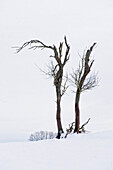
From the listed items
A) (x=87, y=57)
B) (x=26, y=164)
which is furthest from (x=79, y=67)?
(x=26, y=164)

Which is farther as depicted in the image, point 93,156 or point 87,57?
point 87,57

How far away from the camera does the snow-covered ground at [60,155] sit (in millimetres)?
5996

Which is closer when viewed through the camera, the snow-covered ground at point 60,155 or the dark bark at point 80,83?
the snow-covered ground at point 60,155

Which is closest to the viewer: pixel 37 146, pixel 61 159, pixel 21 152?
pixel 61 159

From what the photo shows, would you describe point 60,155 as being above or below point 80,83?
below

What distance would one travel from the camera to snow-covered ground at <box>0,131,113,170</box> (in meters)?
6.00

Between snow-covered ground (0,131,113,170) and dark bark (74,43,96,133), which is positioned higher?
dark bark (74,43,96,133)

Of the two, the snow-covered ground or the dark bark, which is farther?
the dark bark

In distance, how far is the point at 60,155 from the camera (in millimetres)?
6703

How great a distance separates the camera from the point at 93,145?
7457 mm

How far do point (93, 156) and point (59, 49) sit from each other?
562 centimetres

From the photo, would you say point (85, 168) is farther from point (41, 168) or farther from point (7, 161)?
point (7, 161)

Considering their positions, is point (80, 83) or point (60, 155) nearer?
point (60, 155)

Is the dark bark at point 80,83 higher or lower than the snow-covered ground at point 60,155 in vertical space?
higher
